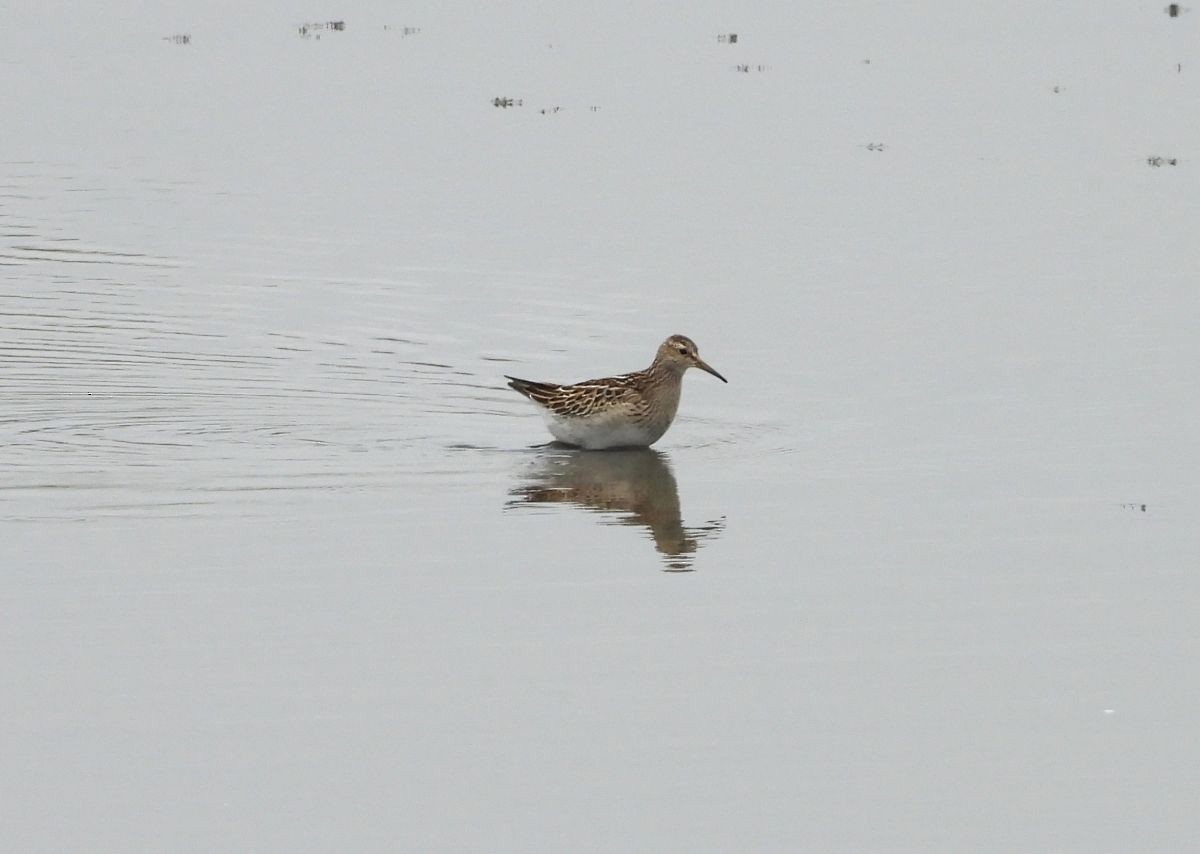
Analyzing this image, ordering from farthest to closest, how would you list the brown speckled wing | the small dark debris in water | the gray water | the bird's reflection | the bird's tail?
the small dark debris in water → the bird's tail → the brown speckled wing → the bird's reflection → the gray water

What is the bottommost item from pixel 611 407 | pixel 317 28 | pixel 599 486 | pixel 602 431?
pixel 599 486

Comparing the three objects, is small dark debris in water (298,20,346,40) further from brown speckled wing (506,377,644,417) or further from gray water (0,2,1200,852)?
brown speckled wing (506,377,644,417)

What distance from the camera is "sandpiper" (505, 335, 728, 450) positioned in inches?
695

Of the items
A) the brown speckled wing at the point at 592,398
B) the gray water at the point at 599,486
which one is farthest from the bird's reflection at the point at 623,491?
the brown speckled wing at the point at 592,398

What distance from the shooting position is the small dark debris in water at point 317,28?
52188 millimetres

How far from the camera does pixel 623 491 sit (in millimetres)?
16188

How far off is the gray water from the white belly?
0.55 ft

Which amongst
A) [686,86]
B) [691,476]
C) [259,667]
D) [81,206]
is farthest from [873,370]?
[686,86]

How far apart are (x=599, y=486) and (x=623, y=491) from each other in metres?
0.31

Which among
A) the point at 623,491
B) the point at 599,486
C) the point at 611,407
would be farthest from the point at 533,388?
the point at 623,491

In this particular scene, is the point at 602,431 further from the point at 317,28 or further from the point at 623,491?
the point at 317,28

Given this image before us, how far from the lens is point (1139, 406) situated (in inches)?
712

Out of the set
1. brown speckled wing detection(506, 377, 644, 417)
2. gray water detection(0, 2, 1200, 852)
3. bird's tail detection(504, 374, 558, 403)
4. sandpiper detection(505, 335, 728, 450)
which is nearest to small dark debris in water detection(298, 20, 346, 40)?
gray water detection(0, 2, 1200, 852)

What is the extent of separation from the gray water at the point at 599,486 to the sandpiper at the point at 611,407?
0.78 feet
